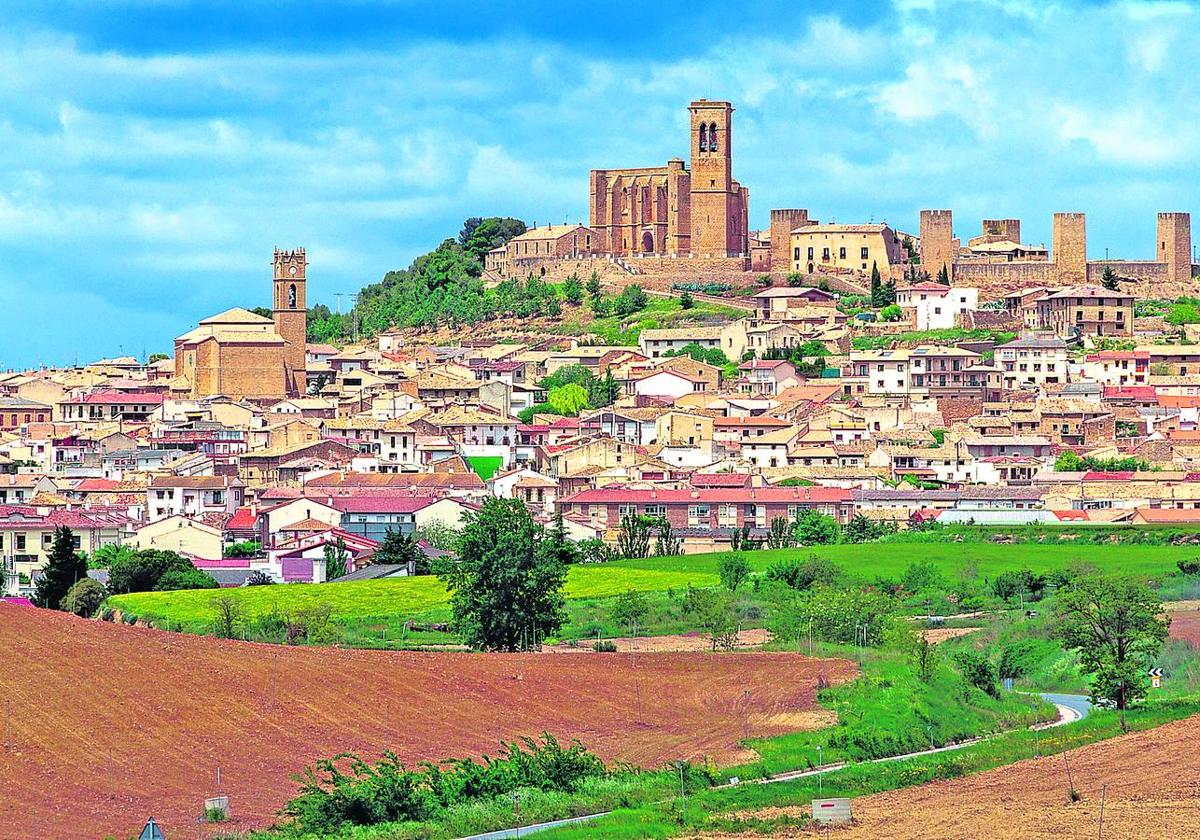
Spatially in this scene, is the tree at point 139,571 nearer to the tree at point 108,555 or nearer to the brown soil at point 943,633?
the tree at point 108,555

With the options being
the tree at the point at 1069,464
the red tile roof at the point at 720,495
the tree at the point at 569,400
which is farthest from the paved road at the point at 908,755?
the tree at the point at 569,400

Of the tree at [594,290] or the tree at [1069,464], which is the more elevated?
the tree at [594,290]

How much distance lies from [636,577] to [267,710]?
18.7 m

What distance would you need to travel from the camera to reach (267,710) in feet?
99.1

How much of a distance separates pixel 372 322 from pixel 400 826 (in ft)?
232

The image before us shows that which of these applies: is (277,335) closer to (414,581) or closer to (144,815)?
(414,581)

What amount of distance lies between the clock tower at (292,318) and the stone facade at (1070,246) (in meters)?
25.8

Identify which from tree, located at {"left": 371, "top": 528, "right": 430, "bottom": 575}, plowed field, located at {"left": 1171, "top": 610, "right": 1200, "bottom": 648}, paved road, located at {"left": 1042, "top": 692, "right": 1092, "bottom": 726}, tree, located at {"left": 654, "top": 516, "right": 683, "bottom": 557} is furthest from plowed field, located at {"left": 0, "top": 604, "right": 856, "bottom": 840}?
tree, located at {"left": 654, "top": 516, "right": 683, "bottom": 557}

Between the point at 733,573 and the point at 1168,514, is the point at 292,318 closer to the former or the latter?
the point at 1168,514

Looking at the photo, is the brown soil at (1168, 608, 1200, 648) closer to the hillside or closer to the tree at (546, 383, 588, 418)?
the hillside

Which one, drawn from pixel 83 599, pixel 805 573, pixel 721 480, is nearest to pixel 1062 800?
pixel 805 573

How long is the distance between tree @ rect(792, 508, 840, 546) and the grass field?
207 cm

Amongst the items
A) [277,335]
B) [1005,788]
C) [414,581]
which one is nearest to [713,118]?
[277,335]

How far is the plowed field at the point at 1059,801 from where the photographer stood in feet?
75.3
